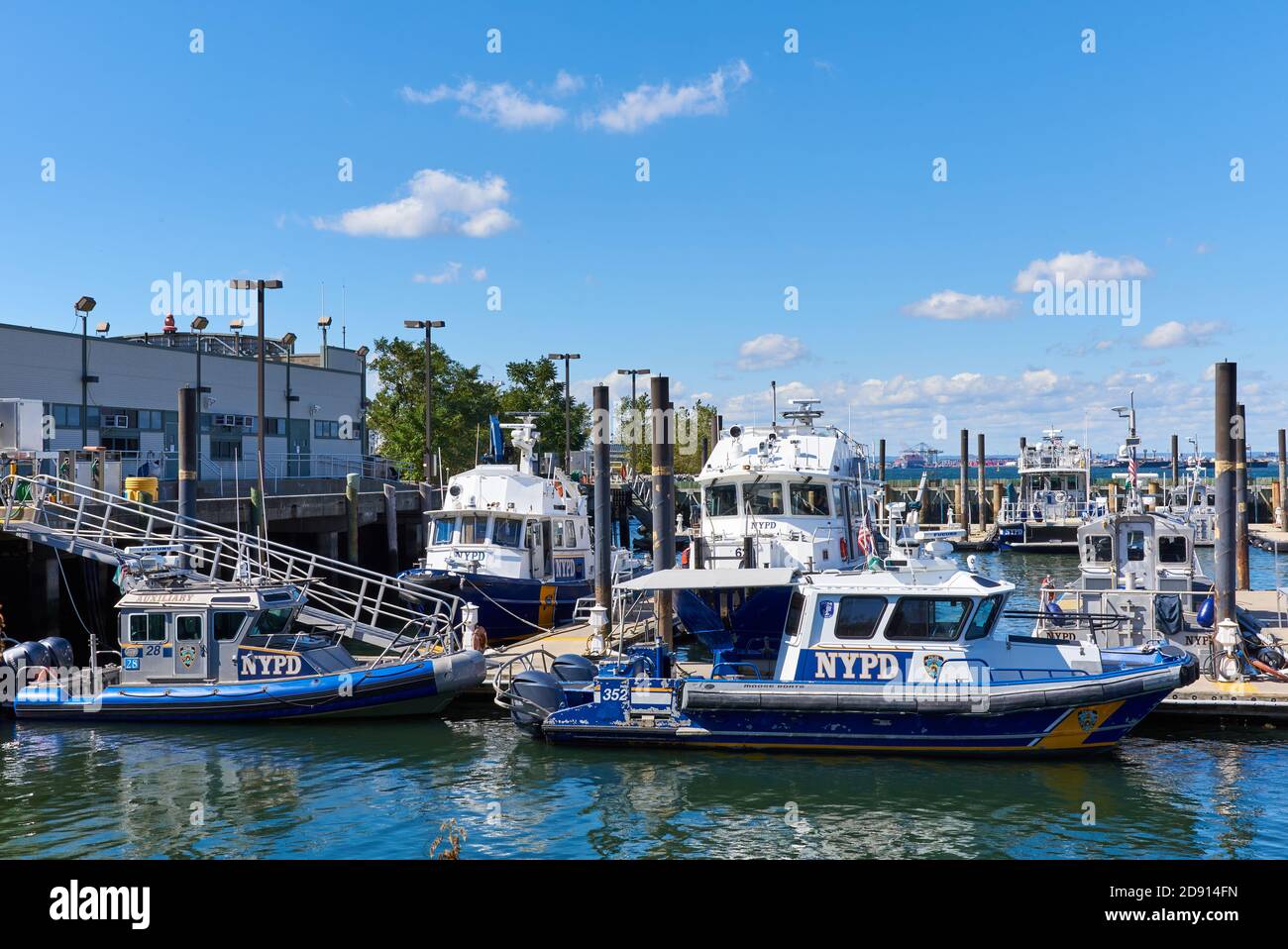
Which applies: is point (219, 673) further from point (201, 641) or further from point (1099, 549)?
point (1099, 549)

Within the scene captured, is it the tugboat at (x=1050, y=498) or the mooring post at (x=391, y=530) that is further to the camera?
the tugboat at (x=1050, y=498)

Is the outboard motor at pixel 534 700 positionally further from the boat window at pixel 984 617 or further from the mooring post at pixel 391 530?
the mooring post at pixel 391 530

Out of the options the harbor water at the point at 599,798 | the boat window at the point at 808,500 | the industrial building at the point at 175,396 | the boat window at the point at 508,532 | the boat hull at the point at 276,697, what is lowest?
the harbor water at the point at 599,798

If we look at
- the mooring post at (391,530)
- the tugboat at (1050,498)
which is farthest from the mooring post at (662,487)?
the tugboat at (1050,498)

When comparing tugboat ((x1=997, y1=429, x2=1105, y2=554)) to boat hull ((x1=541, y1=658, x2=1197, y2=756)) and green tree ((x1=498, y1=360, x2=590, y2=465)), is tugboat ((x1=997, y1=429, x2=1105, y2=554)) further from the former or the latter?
boat hull ((x1=541, y1=658, x2=1197, y2=756))

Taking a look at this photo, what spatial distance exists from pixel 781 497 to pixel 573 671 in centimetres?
715

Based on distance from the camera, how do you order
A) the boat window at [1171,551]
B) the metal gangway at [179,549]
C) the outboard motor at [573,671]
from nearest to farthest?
the outboard motor at [573,671] → the metal gangway at [179,549] → the boat window at [1171,551]

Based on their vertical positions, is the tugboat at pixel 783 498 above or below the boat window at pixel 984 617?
above

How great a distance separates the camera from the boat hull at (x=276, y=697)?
16.2 metres

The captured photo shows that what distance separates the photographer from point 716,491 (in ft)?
71.7

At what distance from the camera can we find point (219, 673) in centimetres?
1652

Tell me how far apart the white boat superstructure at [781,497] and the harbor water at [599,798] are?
6799mm

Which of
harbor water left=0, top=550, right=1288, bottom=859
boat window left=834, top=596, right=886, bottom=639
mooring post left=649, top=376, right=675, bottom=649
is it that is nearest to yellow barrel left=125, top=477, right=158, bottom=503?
harbor water left=0, top=550, right=1288, bottom=859
